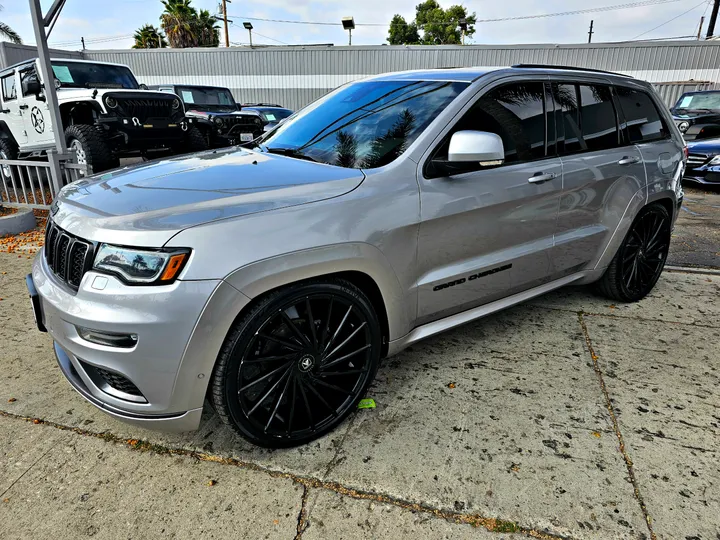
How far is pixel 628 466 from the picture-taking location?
218 centimetres

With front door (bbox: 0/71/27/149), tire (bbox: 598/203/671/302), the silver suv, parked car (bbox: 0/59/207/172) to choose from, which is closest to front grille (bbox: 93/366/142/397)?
the silver suv

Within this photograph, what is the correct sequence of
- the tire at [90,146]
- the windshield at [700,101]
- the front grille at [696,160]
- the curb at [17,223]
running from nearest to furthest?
the curb at [17,223], the tire at [90,146], the front grille at [696,160], the windshield at [700,101]

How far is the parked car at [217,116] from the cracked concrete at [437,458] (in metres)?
8.30

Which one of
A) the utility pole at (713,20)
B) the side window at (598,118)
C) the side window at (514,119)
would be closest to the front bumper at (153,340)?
the side window at (514,119)

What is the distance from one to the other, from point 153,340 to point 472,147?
1.66 m

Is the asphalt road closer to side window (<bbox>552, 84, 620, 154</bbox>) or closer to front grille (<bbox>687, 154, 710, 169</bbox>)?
front grille (<bbox>687, 154, 710, 169</bbox>)

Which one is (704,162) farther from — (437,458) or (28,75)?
(28,75)

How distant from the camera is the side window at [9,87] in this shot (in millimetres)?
9250

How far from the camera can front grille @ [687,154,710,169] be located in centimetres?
895

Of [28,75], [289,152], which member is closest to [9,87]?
[28,75]

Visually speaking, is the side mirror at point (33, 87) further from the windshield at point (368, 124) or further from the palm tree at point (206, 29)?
the palm tree at point (206, 29)

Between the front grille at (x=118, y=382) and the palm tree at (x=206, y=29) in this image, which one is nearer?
the front grille at (x=118, y=382)

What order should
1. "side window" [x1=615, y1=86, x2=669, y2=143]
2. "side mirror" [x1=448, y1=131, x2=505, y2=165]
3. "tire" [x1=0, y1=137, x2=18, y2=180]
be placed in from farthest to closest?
"tire" [x1=0, y1=137, x2=18, y2=180]
"side window" [x1=615, y1=86, x2=669, y2=143]
"side mirror" [x1=448, y1=131, x2=505, y2=165]

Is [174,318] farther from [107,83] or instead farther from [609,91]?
[107,83]
